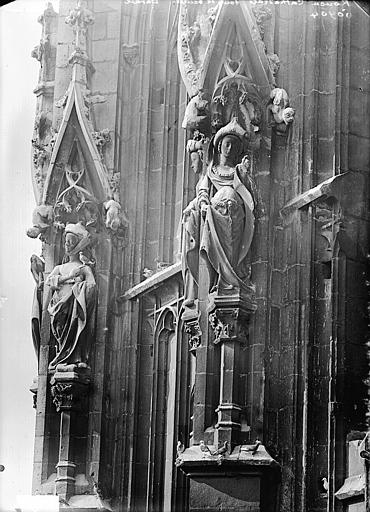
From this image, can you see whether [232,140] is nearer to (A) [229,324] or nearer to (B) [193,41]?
(B) [193,41]

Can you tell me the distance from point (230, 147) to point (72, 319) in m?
2.49

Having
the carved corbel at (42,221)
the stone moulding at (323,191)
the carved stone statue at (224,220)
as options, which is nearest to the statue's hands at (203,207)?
the carved stone statue at (224,220)

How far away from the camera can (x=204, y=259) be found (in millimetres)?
13531

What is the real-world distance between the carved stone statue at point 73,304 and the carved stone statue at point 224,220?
1.76m

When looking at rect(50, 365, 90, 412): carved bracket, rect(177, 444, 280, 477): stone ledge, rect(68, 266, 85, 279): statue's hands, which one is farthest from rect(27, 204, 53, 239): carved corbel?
rect(177, 444, 280, 477): stone ledge

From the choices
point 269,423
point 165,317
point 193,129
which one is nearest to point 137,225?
point 165,317

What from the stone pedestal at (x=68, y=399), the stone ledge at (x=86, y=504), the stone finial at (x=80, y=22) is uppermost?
the stone finial at (x=80, y=22)

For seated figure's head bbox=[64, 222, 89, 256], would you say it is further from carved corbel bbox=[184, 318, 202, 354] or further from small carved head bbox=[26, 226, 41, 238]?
carved corbel bbox=[184, 318, 202, 354]

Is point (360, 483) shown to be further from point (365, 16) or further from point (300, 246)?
point (365, 16)

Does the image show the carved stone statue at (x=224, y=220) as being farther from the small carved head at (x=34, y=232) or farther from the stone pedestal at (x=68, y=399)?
the small carved head at (x=34, y=232)

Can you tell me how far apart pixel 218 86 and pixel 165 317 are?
227 centimetres

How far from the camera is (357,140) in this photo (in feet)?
44.3

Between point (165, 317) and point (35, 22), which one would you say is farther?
point (35, 22)

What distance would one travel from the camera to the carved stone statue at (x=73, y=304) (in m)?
15.2
